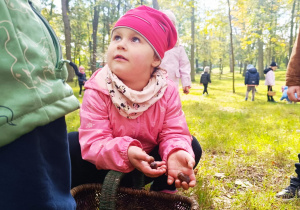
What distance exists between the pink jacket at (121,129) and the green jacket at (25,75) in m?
0.56

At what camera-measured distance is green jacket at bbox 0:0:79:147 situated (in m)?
0.60

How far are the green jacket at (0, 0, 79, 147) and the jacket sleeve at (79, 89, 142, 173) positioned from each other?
0.55 metres

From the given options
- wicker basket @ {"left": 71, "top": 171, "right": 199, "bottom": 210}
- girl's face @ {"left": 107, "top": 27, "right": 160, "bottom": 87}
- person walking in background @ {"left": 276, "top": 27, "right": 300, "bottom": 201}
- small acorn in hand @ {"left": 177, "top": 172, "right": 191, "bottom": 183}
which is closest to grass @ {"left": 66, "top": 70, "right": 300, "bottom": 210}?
person walking in background @ {"left": 276, "top": 27, "right": 300, "bottom": 201}

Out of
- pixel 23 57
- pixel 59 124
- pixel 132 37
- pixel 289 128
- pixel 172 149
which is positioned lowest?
pixel 289 128

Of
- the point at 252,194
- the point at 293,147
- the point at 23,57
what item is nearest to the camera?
the point at 23,57

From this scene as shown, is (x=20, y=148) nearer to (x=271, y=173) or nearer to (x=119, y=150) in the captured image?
(x=119, y=150)

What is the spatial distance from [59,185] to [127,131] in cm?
73

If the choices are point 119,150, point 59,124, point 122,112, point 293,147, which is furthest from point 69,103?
point 293,147

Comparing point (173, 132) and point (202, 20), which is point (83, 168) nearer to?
point (173, 132)

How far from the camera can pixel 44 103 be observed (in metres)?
0.68

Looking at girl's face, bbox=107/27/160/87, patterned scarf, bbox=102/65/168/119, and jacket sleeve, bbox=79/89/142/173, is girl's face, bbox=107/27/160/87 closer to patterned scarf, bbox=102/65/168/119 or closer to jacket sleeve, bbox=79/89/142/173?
patterned scarf, bbox=102/65/168/119

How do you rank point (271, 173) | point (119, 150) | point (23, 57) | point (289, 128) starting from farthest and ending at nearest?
point (289, 128)
point (271, 173)
point (119, 150)
point (23, 57)

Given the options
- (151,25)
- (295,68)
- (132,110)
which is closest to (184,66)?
(295,68)

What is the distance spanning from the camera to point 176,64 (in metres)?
4.11
